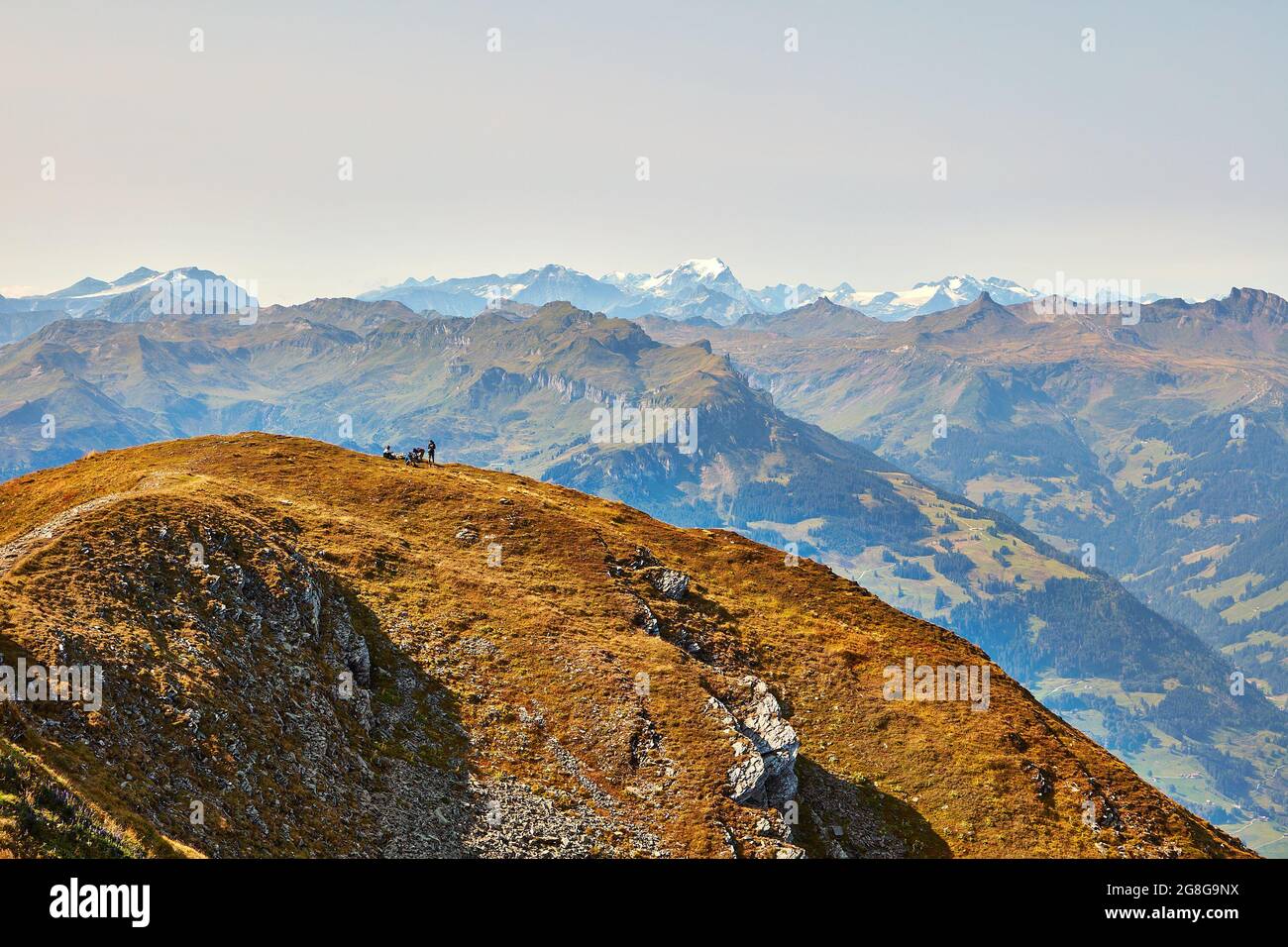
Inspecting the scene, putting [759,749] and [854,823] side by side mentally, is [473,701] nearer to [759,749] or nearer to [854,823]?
[759,749]

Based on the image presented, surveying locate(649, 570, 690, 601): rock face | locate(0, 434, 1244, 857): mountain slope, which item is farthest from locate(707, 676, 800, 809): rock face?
locate(649, 570, 690, 601): rock face

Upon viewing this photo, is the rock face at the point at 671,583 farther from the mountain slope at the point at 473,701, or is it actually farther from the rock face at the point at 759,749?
the rock face at the point at 759,749

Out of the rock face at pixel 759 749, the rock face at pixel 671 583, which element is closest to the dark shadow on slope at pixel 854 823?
the rock face at pixel 759 749

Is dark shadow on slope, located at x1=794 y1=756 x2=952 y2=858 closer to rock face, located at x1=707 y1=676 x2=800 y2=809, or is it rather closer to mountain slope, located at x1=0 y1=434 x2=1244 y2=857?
mountain slope, located at x1=0 y1=434 x2=1244 y2=857

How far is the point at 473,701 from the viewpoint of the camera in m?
65.9

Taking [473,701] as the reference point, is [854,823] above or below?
below

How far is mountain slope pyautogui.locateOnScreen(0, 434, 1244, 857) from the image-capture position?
4828 cm

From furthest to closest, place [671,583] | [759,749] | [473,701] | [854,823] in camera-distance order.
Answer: [671,583] → [854,823] → [473,701] → [759,749]

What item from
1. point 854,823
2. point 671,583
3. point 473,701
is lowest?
point 854,823

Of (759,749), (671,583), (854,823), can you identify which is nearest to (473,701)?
(759,749)

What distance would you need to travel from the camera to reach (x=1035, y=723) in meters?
80.9
